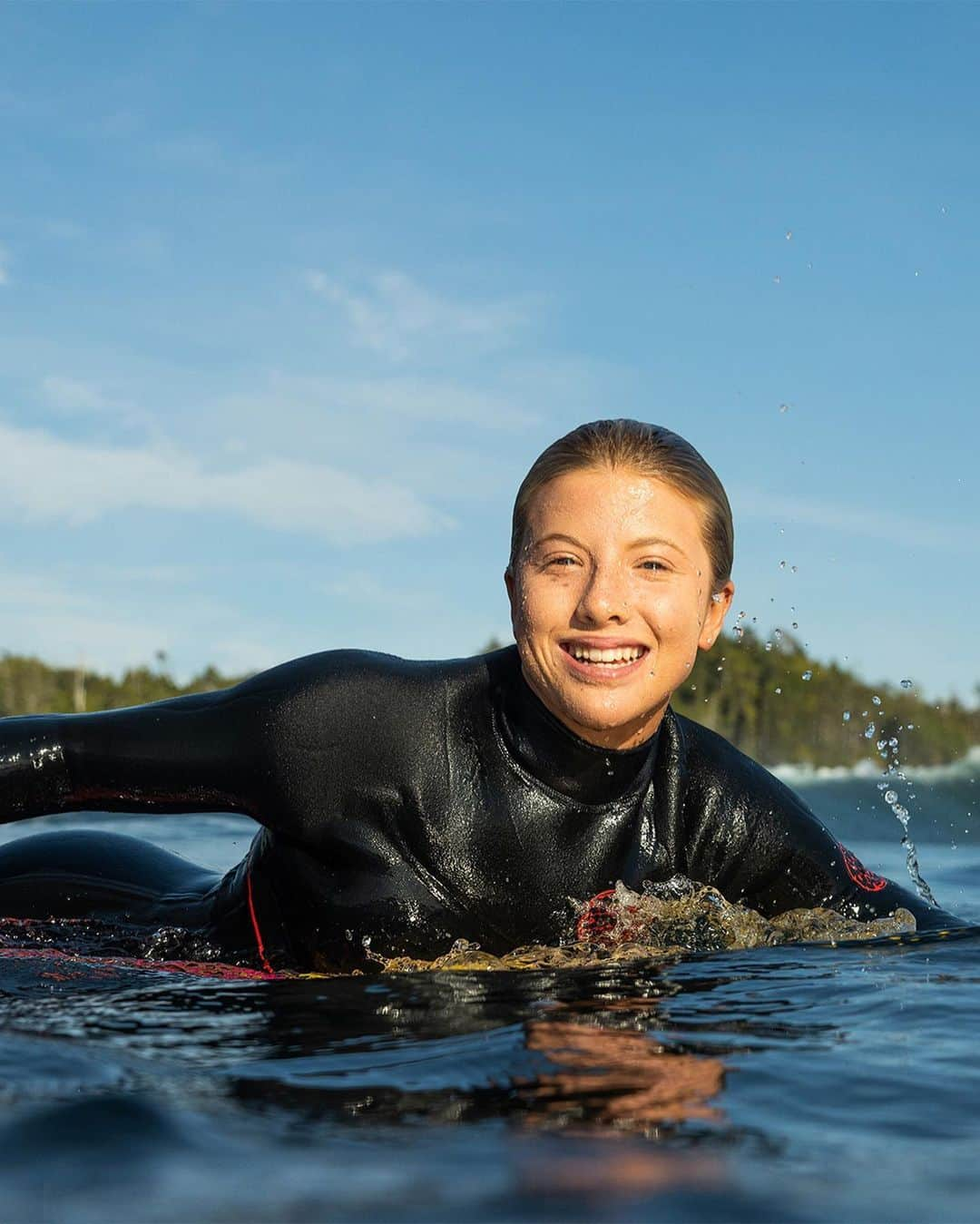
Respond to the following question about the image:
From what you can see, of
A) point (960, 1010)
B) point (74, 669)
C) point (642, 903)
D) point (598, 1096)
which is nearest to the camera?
point (598, 1096)

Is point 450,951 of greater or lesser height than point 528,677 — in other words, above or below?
below

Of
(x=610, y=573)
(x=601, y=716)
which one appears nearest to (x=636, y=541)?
(x=610, y=573)

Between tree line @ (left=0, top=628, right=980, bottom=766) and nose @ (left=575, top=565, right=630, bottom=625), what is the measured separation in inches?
1371

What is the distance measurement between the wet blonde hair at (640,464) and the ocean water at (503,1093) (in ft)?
3.48

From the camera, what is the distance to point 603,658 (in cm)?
351

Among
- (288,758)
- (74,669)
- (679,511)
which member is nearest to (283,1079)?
(288,758)

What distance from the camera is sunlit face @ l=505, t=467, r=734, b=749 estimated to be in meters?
3.47

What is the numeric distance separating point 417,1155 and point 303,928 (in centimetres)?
153

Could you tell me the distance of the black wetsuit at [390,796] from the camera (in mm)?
3506

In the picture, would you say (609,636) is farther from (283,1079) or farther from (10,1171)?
(10,1171)

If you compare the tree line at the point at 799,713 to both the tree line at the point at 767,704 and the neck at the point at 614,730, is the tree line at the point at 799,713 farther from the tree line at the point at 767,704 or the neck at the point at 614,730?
the neck at the point at 614,730

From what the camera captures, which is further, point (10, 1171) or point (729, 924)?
point (729, 924)

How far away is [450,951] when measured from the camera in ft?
11.8

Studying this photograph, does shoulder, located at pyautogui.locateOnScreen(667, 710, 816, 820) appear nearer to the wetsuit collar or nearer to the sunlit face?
the wetsuit collar
